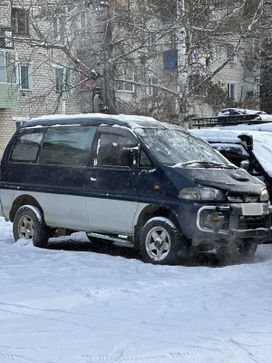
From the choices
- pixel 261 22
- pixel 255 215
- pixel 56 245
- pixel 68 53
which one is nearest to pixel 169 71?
pixel 261 22

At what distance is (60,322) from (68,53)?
909 centimetres

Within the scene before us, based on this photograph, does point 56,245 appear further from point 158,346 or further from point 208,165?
point 158,346

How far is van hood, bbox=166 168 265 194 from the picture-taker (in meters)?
8.00

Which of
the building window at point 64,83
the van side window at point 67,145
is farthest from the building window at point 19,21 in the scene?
the van side window at point 67,145

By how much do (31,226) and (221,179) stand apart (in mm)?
3284

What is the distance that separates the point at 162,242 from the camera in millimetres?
8117

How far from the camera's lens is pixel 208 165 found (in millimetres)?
8516

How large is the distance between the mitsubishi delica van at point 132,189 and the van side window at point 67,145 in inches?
0.6

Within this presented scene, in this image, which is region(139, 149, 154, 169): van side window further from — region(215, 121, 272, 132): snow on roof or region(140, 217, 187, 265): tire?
region(215, 121, 272, 132): snow on roof

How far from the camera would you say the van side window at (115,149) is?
8.57 metres

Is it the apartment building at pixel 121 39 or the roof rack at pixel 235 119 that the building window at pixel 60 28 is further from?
the roof rack at pixel 235 119

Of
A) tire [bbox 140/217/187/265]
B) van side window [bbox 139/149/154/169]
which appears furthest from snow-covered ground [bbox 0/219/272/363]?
van side window [bbox 139/149/154/169]

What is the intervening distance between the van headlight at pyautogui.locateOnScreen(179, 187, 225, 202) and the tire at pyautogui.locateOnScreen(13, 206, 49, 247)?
2.66 metres

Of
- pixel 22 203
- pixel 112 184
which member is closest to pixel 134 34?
pixel 22 203
